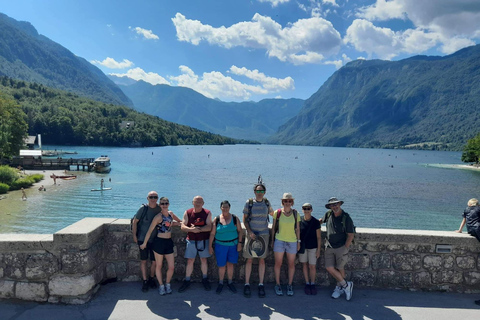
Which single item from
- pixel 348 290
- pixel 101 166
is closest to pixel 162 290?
pixel 348 290

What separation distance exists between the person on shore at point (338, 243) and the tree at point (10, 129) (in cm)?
5457

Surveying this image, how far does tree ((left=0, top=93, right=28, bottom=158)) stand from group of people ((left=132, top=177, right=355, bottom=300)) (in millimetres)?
52544

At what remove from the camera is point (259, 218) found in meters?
5.85

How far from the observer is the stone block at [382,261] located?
5.80m

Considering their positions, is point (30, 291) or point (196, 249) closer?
point (30, 291)

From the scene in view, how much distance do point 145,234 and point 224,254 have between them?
4.76 feet

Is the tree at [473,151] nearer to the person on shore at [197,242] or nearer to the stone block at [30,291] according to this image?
the person on shore at [197,242]

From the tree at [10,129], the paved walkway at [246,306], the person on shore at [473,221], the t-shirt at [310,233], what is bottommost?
the paved walkway at [246,306]

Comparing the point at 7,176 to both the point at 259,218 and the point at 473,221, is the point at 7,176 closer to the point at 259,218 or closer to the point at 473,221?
the point at 259,218

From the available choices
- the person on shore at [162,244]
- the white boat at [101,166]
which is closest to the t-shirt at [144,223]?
the person on shore at [162,244]

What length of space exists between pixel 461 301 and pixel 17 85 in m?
243

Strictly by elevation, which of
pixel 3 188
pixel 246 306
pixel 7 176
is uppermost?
pixel 246 306

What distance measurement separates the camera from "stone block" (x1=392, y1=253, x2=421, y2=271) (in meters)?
5.74

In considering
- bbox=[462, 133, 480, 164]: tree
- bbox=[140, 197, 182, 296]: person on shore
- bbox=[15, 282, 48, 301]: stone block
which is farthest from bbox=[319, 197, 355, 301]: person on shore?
bbox=[462, 133, 480, 164]: tree
